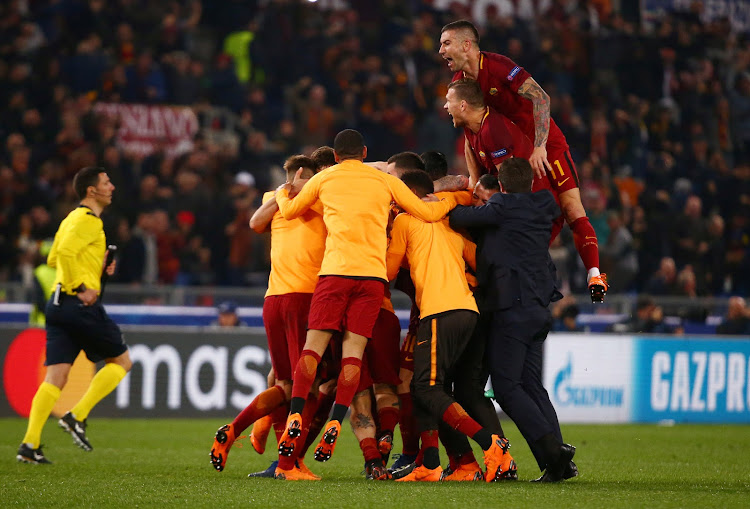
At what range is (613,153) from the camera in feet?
61.5

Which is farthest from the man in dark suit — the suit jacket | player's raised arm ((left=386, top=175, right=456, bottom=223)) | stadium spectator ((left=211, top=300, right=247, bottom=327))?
stadium spectator ((left=211, top=300, right=247, bottom=327))

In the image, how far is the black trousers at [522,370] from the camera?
6660mm

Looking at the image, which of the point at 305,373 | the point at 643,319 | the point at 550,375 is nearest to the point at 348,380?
the point at 305,373

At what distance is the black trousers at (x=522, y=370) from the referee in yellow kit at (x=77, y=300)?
3322 millimetres

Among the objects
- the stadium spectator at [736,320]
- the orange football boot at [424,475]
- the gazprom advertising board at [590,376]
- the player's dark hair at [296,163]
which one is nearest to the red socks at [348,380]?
the orange football boot at [424,475]

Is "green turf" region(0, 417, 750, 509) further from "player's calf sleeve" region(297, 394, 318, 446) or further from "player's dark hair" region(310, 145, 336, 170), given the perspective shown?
"player's dark hair" region(310, 145, 336, 170)

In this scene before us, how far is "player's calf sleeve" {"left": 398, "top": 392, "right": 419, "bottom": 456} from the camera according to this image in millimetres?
7277

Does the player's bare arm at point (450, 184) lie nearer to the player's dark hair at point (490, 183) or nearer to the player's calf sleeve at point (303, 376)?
the player's dark hair at point (490, 183)

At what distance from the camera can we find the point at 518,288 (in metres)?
6.86

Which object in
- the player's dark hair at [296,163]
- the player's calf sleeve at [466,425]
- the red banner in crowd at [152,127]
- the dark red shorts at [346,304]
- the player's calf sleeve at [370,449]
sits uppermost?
the red banner in crowd at [152,127]

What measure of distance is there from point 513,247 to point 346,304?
1.08m

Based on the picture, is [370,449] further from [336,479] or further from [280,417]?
[280,417]

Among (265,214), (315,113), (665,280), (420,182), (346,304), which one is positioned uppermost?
(315,113)

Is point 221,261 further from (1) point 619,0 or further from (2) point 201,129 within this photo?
(1) point 619,0
